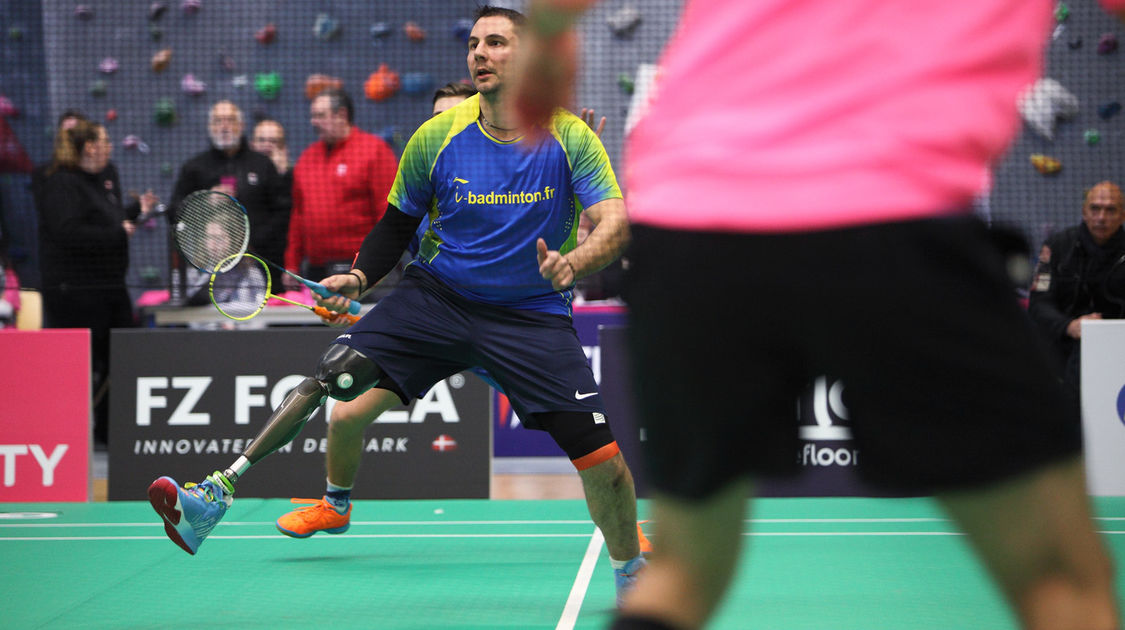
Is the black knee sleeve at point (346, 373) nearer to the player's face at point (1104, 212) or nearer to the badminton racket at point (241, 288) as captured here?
the badminton racket at point (241, 288)

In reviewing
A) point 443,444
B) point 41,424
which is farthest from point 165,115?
point 443,444

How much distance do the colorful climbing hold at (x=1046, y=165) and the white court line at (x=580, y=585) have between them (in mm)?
4830

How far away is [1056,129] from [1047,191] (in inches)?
16.2

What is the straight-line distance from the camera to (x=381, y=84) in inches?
344

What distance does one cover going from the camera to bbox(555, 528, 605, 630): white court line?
3.41 metres

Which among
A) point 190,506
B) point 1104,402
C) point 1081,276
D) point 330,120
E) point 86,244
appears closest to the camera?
point 190,506

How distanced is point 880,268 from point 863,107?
5.8 inches

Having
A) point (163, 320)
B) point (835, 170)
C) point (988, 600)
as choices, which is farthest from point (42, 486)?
point (835, 170)

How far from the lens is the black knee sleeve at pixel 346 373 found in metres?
3.62

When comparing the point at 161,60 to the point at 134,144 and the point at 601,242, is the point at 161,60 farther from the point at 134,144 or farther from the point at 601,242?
the point at 601,242

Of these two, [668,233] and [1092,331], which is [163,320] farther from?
[668,233]

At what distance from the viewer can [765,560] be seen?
419 centimetres

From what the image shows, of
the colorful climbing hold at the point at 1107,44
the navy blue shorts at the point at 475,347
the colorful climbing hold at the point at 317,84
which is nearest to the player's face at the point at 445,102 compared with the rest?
the navy blue shorts at the point at 475,347

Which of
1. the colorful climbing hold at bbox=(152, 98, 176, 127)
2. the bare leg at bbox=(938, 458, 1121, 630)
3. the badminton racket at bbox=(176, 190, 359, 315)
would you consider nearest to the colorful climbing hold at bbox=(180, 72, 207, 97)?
the colorful climbing hold at bbox=(152, 98, 176, 127)
